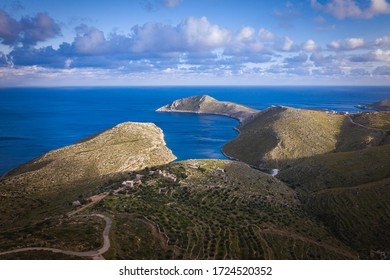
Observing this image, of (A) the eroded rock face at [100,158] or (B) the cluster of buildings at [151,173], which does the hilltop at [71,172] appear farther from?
(B) the cluster of buildings at [151,173]

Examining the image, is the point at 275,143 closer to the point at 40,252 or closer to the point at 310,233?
the point at 310,233

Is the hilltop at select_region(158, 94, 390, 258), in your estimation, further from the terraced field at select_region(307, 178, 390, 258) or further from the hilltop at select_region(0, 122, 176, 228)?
the hilltop at select_region(0, 122, 176, 228)

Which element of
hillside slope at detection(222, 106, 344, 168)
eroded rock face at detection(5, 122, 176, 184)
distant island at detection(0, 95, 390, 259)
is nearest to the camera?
distant island at detection(0, 95, 390, 259)

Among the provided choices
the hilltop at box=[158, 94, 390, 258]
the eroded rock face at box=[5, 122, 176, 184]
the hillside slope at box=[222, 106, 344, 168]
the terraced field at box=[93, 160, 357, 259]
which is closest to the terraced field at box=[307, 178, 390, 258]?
the hilltop at box=[158, 94, 390, 258]

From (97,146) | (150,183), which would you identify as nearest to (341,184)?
(150,183)
